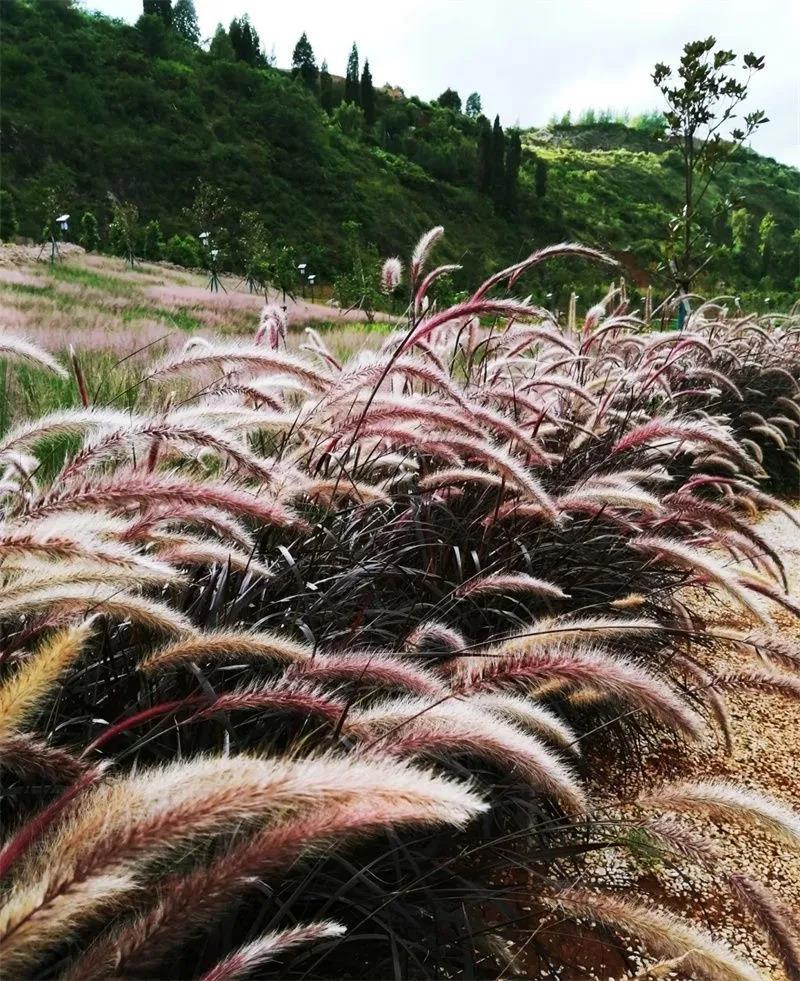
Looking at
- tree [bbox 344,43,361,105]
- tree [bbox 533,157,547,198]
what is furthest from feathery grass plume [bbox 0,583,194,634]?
tree [bbox 533,157,547,198]

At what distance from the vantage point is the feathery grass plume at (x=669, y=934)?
0.82 m

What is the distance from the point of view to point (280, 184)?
9.94m

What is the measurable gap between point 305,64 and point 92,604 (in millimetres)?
12410

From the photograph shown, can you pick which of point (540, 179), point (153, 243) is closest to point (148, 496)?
point (153, 243)

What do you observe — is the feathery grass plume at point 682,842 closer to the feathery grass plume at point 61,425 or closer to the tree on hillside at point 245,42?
the feathery grass plume at point 61,425

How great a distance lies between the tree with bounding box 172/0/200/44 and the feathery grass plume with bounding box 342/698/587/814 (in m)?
8.85

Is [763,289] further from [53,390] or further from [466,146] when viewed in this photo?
[53,390]

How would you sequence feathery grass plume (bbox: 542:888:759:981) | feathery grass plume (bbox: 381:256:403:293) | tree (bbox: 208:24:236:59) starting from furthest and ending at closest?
1. tree (bbox: 208:24:236:59)
2. feathery grass plume (bbox: 381:256:403:293)
3. feathery grass plume (bbox: 542:888:759:981)

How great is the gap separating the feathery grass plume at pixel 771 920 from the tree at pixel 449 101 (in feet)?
69.0

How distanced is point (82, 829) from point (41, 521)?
0.35 meters

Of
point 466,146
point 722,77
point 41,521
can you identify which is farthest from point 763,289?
point 41,521

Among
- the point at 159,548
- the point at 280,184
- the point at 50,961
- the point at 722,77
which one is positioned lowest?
the point at 50,961

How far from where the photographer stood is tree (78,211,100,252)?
255 inches

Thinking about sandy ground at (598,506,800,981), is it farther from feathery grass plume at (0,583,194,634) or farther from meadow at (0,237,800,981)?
feathery grass plume at (0,583,194,634)
